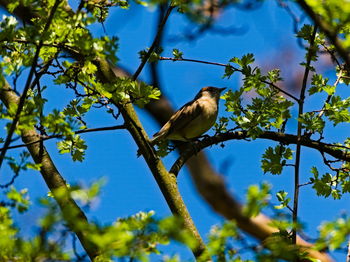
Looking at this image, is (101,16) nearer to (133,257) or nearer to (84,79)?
(84,79)

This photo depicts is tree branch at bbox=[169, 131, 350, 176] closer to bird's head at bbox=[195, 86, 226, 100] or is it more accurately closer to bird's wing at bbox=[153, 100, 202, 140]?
bird's wing at bbox=[153, 100, 202, 140]

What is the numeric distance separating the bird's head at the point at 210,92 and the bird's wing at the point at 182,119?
1.80 feet

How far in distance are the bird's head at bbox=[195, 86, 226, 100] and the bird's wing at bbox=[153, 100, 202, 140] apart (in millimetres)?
547

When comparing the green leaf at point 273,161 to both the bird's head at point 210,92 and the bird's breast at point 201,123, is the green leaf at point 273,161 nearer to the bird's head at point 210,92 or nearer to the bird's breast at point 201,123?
the bird's breast at point 201,123

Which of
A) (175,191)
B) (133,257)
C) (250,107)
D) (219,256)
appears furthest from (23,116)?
(250,107)

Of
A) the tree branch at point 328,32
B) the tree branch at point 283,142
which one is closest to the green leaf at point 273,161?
the tree branch at point 283,142

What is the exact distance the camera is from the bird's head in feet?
27.3

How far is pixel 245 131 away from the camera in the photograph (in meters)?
5.11

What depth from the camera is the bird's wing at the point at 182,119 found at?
23.7ft

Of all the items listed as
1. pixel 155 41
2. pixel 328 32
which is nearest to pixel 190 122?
pixel 155 41

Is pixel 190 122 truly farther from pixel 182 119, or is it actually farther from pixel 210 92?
pixel 210 92

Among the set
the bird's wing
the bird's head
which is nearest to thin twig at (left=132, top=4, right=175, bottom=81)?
the bird's wing

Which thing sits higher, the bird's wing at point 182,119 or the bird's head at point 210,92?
the bird's head at point 210,92

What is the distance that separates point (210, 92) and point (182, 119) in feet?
3.68
